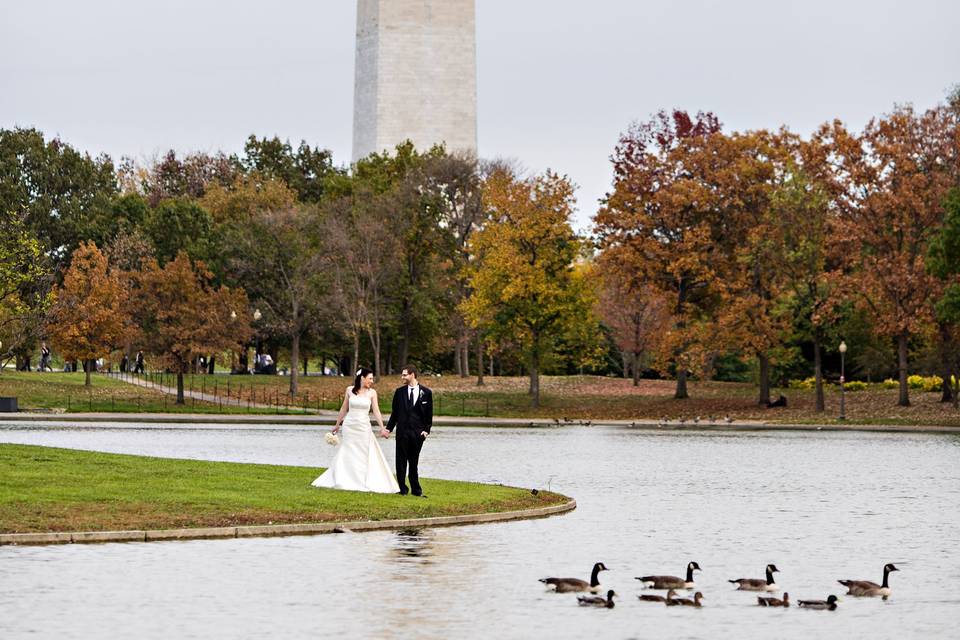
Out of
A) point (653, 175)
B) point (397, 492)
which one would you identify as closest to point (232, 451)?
point (397, 492)

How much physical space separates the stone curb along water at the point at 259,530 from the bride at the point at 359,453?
2.97m

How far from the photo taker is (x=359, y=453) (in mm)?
27719

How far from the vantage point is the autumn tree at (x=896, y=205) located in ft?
A: 235

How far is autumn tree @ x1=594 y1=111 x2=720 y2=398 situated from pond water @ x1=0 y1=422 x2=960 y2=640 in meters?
44.4

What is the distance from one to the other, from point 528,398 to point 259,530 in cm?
6279

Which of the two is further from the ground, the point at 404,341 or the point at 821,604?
the point at 404,341

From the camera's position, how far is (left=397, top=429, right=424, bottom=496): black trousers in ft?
87.6

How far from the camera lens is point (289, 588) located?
668 inches

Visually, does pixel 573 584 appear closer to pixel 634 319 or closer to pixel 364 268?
pixel 364 268

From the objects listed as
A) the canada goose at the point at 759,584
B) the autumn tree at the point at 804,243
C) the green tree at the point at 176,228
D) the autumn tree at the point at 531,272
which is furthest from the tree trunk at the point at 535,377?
the canada goose at the point at 759,584

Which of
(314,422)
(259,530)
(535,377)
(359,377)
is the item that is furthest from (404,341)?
(259,530)

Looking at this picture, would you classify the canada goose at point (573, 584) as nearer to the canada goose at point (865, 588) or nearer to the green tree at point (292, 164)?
the canada goose at point (865, 588)

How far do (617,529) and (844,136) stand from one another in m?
53.4

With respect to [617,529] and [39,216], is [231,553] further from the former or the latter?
[39,216]
